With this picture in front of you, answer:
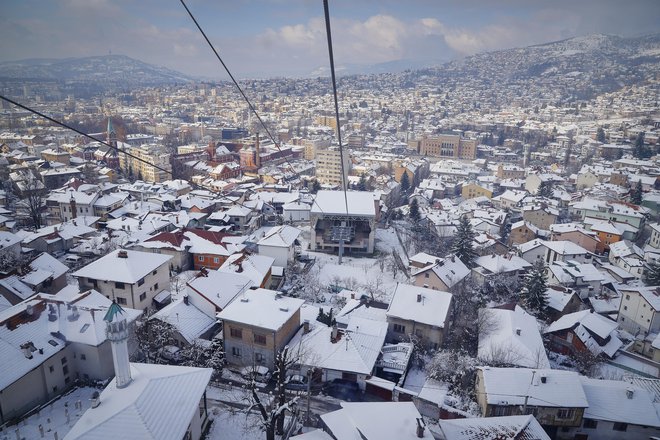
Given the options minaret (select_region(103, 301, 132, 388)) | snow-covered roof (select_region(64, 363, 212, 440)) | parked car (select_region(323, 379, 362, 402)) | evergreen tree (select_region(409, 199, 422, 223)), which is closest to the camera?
snow-covered roof (select_region(64, 363, 212, 440))

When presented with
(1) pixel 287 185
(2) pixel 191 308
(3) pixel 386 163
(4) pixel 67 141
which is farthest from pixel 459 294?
(4) pixel 67 141

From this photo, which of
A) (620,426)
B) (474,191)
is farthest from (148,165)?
(620,426)

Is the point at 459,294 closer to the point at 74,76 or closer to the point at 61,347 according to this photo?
the point at 61,347

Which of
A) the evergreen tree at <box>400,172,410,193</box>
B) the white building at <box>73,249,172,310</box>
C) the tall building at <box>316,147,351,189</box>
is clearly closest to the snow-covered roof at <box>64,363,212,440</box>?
the white building at <box>73,249,172,310</box>

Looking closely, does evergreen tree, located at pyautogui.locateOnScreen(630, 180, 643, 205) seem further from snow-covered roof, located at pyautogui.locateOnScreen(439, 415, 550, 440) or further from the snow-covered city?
snow-covered roof, located at pyautogui.locateOnScreen(439, 415, 550, 440)

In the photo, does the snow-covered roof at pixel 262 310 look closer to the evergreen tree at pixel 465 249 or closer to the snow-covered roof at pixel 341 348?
the snow-covered roof at pixel 341 348
